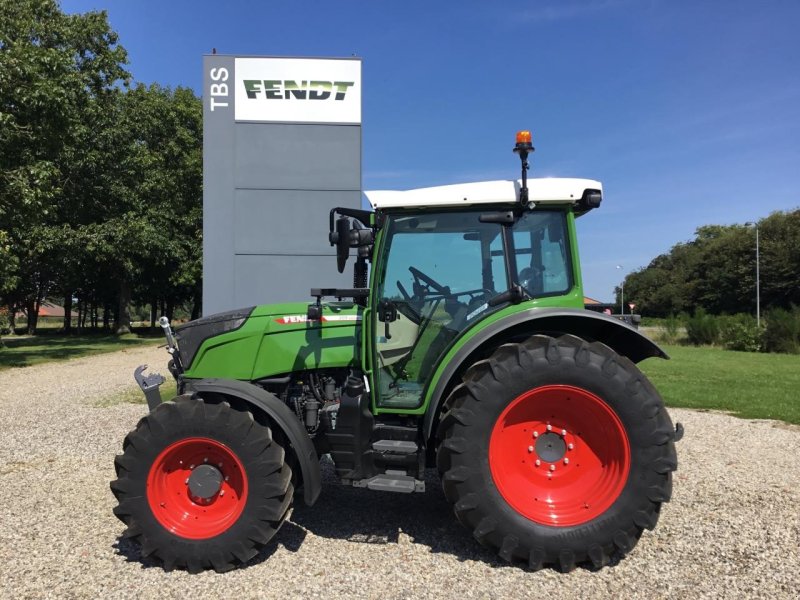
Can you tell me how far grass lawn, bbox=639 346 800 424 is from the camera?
8.70 metres

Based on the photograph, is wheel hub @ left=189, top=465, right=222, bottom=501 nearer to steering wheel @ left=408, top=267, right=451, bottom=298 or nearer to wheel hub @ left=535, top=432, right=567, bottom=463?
steering wheel @ left=408, top=267, right=451, bottom=298

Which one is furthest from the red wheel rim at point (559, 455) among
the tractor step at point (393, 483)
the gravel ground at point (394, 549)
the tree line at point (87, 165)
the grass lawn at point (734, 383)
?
the tree line at point (87, 165)

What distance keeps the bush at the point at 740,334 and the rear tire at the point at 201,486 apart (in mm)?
22527

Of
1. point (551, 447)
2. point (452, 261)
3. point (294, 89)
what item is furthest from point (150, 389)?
point (294, 89)

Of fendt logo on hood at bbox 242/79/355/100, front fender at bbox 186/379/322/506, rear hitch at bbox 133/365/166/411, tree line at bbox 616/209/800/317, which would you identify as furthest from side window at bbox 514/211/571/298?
tree line at bbox 616/209/800/317

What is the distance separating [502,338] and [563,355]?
41 cm

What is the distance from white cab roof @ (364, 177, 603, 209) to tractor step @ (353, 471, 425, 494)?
169 cm

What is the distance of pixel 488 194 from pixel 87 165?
17.8 meters

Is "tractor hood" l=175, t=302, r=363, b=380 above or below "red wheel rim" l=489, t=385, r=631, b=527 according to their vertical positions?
above

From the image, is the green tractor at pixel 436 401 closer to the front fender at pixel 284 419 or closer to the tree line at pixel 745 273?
the front fender at pixel 284 419

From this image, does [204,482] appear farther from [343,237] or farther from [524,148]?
[524,148]

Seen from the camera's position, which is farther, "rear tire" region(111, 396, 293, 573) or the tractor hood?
the tractor hood

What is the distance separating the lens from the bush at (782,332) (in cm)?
1973

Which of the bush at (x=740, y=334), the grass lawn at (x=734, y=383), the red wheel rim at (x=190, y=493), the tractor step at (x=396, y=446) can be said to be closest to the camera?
the red wheel rim at (x=190, y=493)
